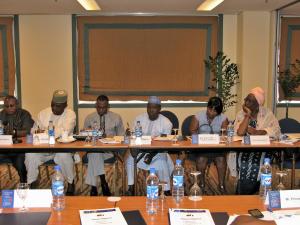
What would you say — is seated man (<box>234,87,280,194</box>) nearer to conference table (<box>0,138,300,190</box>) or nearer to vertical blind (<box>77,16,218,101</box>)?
conference table (<box>0,138,300,190</box>)

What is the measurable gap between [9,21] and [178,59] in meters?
3.51

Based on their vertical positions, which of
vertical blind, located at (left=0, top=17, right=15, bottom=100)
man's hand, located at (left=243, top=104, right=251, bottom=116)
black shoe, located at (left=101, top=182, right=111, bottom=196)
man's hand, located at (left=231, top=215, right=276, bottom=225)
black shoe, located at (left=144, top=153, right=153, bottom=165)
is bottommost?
black shoe, located at (left=101, top=182, right=111, bottom=196)

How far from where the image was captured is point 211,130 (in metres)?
5.01

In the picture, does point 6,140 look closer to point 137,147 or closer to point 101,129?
point 101,129

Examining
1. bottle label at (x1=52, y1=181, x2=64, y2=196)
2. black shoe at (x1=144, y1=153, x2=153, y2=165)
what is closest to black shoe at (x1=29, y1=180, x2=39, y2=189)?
black shoe at (x1=144, y1=153, x2=153, y2=165)

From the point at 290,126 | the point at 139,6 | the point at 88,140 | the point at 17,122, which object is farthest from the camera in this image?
the point at 139,6

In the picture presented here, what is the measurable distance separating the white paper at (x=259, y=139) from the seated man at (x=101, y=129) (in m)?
1.81

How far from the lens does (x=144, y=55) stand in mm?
7625

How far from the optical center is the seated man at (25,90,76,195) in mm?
4684

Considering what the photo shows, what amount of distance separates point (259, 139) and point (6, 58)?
5529 millimetres

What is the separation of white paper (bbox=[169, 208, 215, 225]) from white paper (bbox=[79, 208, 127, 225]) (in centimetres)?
29

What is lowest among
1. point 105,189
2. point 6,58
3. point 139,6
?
point 105,189

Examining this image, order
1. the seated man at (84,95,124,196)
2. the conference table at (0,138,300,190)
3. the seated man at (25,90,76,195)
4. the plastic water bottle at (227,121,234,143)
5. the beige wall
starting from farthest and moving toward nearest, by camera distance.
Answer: the beige wall → the seated man at (84,95,124,196) → the seated man at (25,90,76,195) → the plastic water bottle at (227,121,234,143) → the conference table at (0,138,300,190)

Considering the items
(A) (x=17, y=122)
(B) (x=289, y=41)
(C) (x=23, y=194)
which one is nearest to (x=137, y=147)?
(A) (x=17, y=122)
